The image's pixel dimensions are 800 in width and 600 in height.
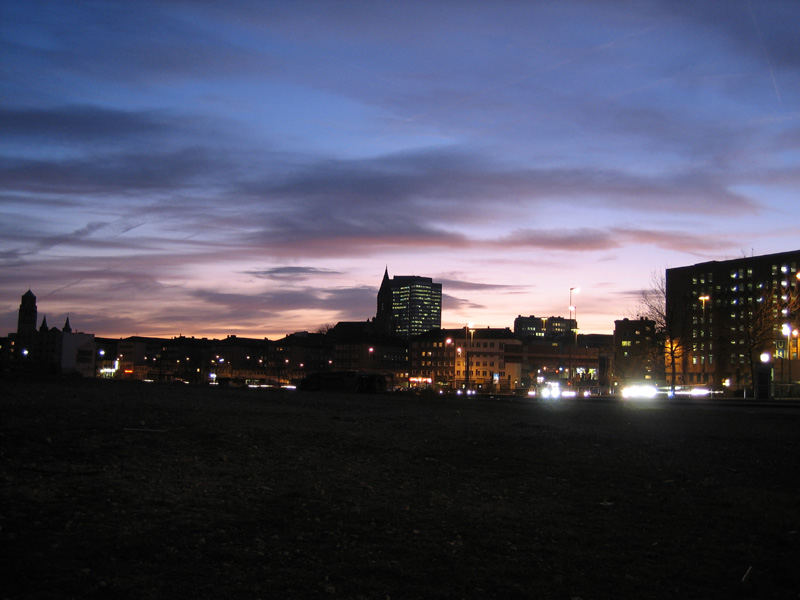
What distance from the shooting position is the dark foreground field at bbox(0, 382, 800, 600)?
269 inches

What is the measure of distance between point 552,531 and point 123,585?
16.8 ft

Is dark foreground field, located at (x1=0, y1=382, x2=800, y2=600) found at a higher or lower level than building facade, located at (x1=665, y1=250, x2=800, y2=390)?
lower

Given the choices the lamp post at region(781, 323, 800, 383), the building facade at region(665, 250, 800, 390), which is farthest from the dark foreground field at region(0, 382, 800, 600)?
the building facade at region(665, 250, 800, 390)

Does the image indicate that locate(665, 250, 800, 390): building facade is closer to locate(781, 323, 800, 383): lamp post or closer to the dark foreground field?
locate(781, 323, 800, 383): lamp post

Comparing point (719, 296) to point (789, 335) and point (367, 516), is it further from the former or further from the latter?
point (367, 516)

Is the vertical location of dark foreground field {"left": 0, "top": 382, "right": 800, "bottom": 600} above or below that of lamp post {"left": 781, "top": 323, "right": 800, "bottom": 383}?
below

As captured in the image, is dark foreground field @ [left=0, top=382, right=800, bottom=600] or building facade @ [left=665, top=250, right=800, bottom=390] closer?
dark foreground field @ [left=0, top=382, right=800, bottom=600]

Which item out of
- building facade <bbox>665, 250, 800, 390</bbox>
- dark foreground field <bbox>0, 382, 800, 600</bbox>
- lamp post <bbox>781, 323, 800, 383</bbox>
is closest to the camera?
dark foreground field <bbox>0, 382, 800, 600</bbox>

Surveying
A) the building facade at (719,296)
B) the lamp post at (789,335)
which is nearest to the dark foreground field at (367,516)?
the lamp post at (789,335)

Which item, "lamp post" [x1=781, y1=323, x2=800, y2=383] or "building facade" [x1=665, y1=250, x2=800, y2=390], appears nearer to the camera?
"lamp post" [x1=781, y1=323, x2=800, y2=383]

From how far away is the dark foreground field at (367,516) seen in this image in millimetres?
6832

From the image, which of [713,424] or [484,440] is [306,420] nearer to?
[484,440]

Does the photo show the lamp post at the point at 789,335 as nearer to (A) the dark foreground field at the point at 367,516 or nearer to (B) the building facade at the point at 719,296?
(B) the building facade at the point at 719,296

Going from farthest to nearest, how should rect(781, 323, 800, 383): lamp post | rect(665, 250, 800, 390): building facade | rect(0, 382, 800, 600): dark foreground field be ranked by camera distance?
rect(665, 250, 800, 390): building facade → rect(781, 323, 800, 383): lamp post → rect(0, 382, 800, 600): dark foreground field
